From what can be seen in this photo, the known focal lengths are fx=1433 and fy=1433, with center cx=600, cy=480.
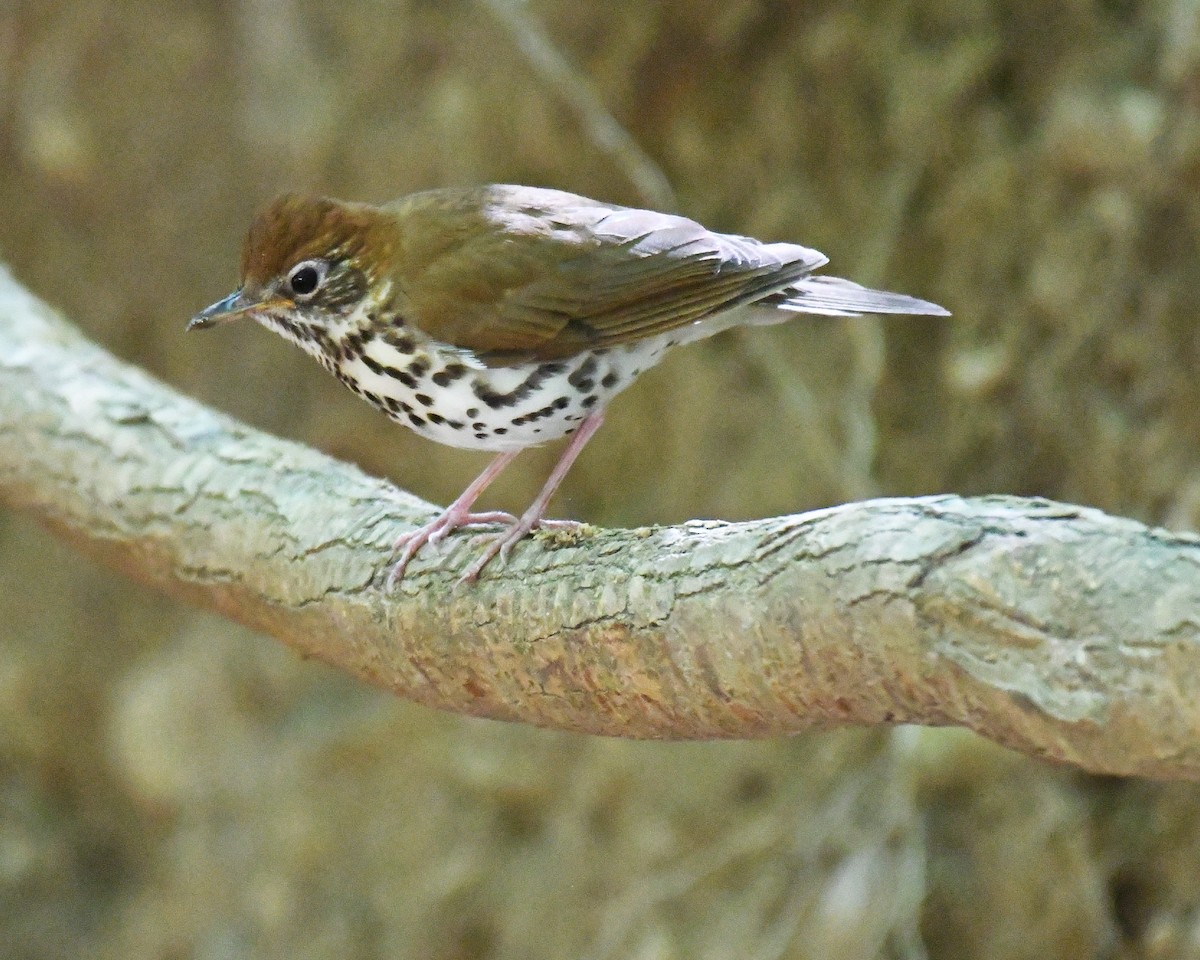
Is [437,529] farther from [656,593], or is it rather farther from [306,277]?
[656,593]

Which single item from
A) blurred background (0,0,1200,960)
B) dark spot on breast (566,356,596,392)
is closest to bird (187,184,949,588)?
dark spot on breast (566,356,596,392)

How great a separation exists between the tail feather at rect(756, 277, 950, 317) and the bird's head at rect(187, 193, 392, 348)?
82 centimetres

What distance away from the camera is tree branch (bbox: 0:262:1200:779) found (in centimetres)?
175

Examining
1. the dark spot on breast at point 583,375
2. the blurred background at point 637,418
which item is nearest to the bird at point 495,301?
the dark spot on breast at point 583,375

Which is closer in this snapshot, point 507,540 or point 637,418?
point 507,540

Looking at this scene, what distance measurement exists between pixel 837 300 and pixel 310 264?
3.52ft

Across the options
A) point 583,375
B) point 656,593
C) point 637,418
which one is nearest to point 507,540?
point 583,375

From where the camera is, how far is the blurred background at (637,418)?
14.0ft

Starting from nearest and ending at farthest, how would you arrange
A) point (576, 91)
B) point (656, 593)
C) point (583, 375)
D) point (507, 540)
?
1. point (656, 593)
2. point (507, 540)
3. point (583, 375)
4. point (576, 91)

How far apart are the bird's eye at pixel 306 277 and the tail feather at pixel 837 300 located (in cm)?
90

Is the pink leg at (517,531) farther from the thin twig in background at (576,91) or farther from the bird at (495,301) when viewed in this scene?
the thin twig in background at (576,91)

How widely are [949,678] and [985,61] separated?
3.10 m

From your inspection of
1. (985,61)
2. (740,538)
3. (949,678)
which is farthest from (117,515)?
(985,61)

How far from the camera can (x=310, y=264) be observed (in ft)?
9.48
